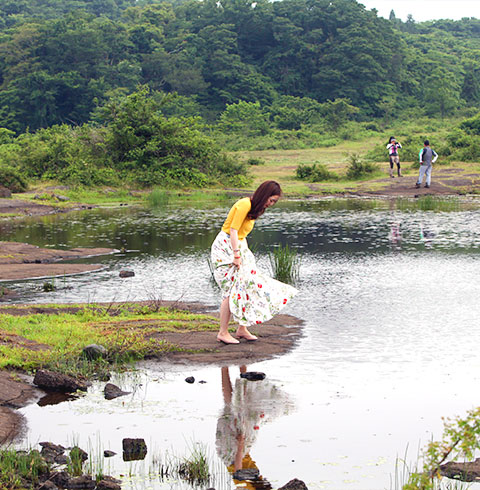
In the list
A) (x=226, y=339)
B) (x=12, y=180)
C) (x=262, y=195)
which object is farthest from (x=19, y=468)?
(x=12, y=180)

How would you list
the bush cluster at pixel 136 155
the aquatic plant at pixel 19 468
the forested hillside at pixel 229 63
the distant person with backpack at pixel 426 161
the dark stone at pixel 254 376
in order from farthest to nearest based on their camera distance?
1. the forested hillside at pixel 229 63
2. the bush cluster at pixel 136 155
3. the distant person with backpack at pixel 426 161
4. the dark stone at pixel 254 376
5. the aquatic plant at pixel 19 468

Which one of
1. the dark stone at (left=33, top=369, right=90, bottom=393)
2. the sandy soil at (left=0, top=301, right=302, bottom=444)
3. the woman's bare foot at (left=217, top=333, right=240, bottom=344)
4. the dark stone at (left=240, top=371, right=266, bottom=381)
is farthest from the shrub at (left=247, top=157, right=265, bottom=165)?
the dark stone at (left=33, top=369, right=90, bottom=393)

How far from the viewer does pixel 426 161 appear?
99.5ft

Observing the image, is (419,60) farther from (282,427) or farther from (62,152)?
(282,427)

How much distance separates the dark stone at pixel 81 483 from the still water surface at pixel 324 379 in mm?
259

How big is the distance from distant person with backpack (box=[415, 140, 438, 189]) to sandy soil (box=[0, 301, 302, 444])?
814 inches

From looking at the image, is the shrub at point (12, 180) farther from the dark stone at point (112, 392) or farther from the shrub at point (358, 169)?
the dark stone at point (112, 392)

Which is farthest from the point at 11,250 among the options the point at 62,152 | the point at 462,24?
the point at 462,24

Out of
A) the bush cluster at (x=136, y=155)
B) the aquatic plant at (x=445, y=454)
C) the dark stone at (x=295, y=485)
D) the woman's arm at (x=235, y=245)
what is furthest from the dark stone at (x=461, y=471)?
the bush cluster at (x=136, y=155)

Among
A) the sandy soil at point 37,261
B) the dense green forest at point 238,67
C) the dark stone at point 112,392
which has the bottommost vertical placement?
the sandy soil at point 37,261

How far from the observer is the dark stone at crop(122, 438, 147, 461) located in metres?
5.69

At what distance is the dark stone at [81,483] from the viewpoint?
5.05 meters

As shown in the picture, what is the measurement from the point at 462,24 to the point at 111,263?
4861 inches

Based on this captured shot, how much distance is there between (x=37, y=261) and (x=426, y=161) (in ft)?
61.9
